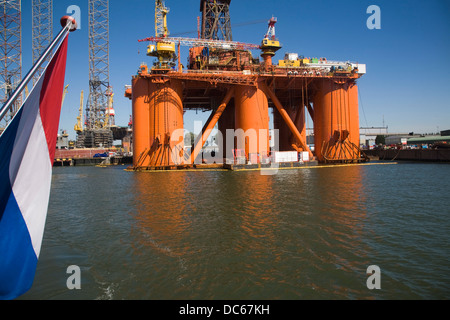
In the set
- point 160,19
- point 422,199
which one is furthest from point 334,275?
point 160,19

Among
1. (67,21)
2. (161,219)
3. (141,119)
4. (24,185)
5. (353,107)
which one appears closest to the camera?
(24,185)

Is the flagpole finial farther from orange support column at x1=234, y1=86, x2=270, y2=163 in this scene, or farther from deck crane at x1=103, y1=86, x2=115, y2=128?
deck crane at x1=103, y1=86, x2=115, y2=128

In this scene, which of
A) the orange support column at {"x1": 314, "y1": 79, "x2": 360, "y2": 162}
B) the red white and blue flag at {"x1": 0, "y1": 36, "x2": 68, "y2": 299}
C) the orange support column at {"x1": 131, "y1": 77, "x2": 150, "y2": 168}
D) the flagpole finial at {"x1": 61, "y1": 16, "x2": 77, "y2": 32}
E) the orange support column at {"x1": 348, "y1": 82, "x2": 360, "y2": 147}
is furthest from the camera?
the orange support column at {"x1": 348, "y1": 82, "x2": 360, "y2": 147}

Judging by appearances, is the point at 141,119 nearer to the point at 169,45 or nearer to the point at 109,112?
the point at 169,45

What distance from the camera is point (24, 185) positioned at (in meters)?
4.22

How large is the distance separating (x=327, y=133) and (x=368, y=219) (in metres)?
35.4

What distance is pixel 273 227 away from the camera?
1207 centimetres

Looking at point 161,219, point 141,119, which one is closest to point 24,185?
point 161,219

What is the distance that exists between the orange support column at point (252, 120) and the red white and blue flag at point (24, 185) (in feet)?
124

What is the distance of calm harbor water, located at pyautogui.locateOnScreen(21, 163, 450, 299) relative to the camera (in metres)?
7.11

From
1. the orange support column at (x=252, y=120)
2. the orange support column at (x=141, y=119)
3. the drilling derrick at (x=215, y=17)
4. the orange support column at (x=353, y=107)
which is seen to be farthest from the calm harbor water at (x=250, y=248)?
the drilling derrick at (x=215, y=17)

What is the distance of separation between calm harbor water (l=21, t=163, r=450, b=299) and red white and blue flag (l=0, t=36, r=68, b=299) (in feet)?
10.2

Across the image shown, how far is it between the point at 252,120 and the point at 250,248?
34.2m

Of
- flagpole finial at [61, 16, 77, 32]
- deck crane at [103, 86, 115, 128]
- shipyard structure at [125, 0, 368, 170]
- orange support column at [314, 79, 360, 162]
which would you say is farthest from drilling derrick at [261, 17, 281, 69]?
deck crane at [103, 86, 115, 128]
